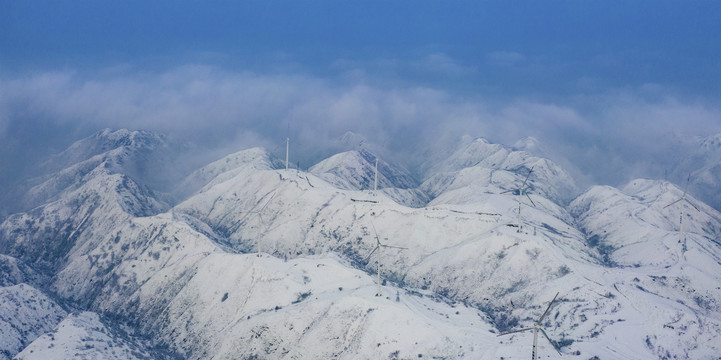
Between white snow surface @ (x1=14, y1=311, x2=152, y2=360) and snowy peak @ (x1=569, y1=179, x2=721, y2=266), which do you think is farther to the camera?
snowy peak @ (x1=569, y1=179, x2=721, y2=266)

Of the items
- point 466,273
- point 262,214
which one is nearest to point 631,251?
point 466,273

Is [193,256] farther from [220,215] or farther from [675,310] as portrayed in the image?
[675,310]

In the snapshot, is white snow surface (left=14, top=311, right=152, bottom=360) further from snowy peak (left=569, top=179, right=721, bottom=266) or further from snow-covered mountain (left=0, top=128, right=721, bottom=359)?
snowy peak (left=569, top=179, right=721, bottom=266)

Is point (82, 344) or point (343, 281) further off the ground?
point (343, 281)

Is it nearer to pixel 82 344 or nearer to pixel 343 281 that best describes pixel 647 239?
pixel 343 281

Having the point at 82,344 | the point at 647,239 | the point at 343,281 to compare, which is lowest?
the point at 82,344

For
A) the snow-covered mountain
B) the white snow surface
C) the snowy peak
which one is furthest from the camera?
the snowy peak

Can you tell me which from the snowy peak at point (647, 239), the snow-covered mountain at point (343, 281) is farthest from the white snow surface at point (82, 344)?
the snowy peak at point (647, 239)

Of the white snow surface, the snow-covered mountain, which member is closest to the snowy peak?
the snow-covered mountain

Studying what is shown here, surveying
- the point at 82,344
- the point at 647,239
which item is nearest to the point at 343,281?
the point at 82,344
